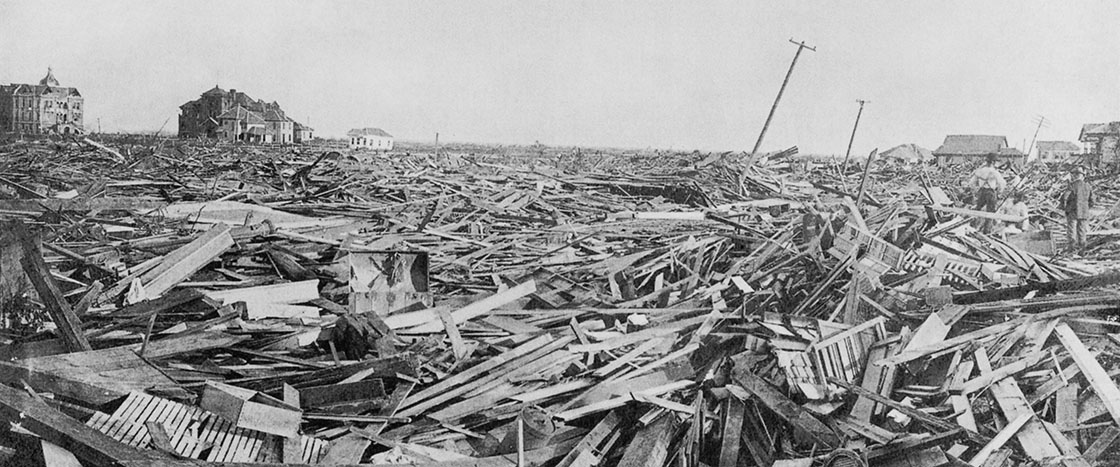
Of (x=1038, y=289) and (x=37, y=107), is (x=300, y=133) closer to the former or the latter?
(x=37, y=107)

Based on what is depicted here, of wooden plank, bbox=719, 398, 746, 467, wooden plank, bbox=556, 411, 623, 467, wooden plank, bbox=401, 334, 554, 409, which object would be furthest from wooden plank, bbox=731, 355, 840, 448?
wooden plank, bbox=401, 334, 554, 409

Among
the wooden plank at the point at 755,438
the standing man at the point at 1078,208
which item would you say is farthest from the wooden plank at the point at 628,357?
the standing man at the point at 1078,208

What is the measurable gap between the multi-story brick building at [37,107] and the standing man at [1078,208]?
126ft

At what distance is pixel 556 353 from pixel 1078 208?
1096 centimetres

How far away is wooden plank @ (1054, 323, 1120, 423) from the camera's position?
436cm

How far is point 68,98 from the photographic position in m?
34.8

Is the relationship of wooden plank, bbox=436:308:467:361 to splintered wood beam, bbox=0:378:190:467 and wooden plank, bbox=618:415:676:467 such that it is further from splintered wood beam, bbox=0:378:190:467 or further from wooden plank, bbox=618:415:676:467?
splintered wood beam, bbox=0:378:190:467

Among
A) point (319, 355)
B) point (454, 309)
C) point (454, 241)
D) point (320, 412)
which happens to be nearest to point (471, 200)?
point (454, 241)

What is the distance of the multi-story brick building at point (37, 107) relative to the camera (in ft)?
110

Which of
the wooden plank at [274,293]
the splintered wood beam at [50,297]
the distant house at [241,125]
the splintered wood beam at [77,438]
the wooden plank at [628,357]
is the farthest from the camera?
the distant house at [241,125]

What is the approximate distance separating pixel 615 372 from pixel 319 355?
2354mm

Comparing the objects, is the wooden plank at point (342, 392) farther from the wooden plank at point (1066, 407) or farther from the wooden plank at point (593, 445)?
the wooden plank at point (1066, 407)

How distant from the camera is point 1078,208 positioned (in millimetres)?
11508

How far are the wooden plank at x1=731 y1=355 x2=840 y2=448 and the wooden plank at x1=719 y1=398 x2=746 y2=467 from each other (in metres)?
0.18
